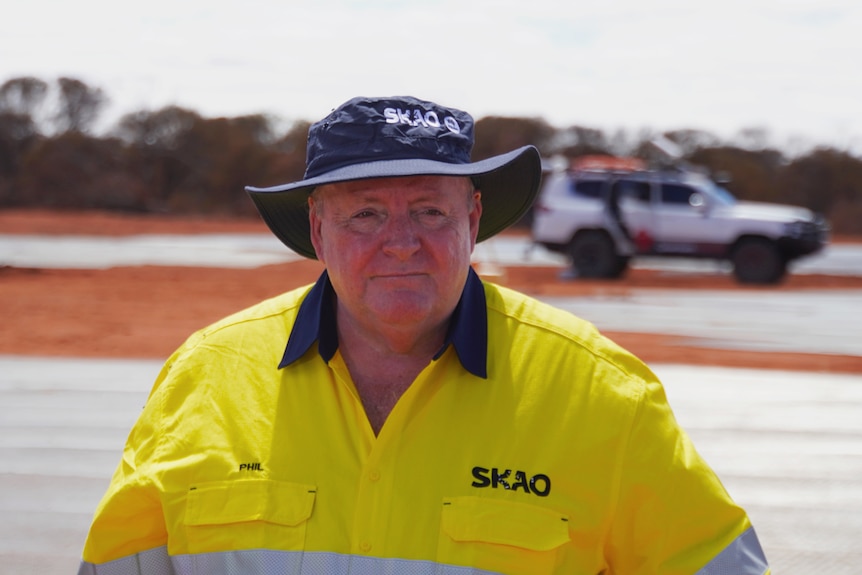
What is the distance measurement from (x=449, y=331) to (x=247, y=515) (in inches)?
24.2

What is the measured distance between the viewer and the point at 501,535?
2.13 metres

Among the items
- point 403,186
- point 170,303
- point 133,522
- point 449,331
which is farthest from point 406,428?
point 170,303

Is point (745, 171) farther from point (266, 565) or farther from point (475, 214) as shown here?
point (266, 565)

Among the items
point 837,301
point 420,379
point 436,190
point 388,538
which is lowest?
point 837,301

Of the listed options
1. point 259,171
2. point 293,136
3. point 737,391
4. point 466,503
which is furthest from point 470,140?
point 293,136

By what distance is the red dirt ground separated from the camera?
988cm

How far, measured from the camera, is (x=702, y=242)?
19922mm

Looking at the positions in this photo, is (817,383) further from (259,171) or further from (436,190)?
(259,171)

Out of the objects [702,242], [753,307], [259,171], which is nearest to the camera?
[753,307]

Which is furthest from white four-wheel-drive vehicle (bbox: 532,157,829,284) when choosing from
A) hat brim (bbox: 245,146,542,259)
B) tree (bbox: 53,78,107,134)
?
tree (bbox: 53,78,107,134)

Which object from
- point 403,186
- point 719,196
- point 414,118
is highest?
point 414,118

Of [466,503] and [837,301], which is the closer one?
[466,503]

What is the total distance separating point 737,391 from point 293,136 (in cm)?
5328

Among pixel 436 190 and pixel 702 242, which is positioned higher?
pixel 436 190
